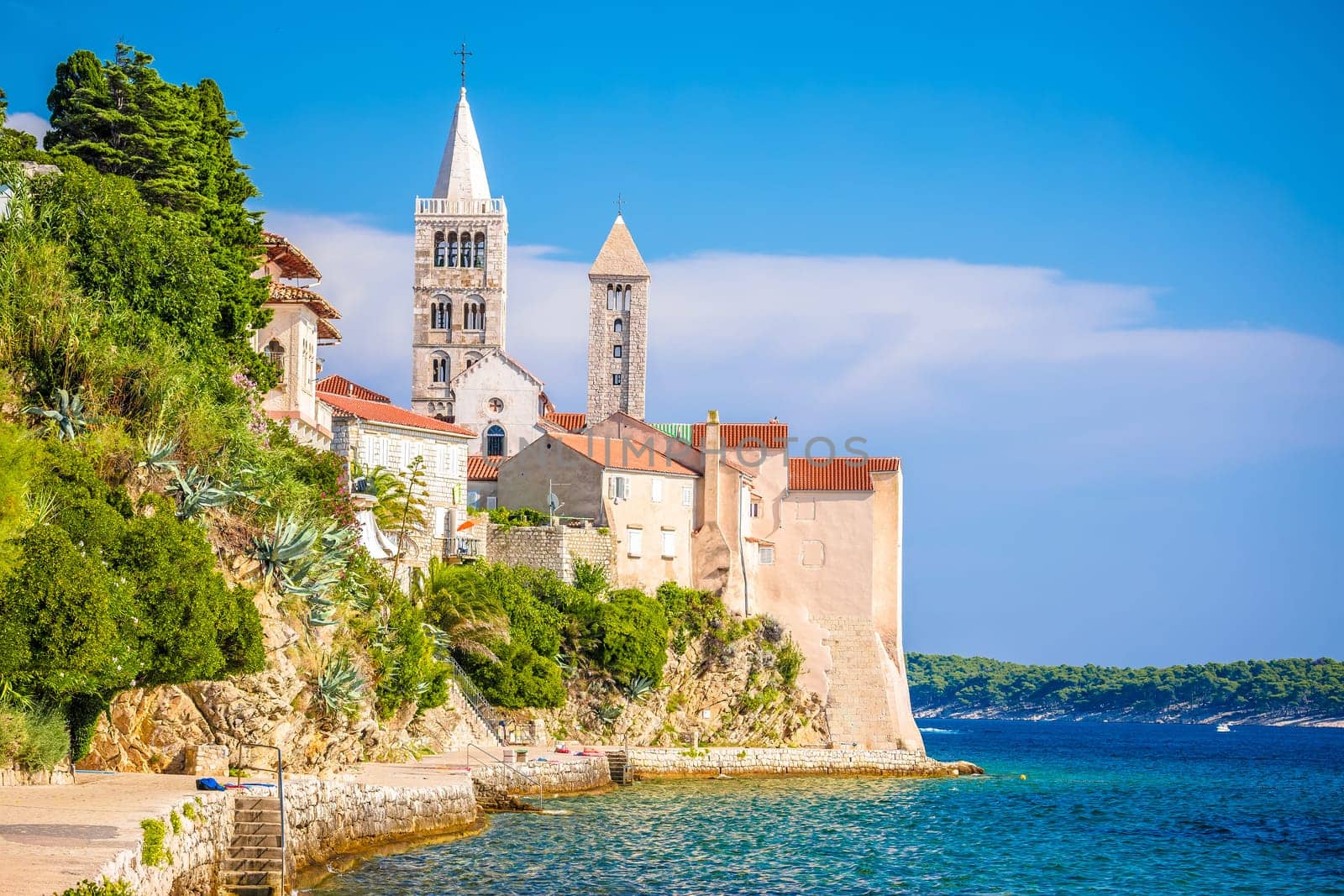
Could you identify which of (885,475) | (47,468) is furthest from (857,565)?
(47,468)

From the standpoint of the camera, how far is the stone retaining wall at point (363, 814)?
24.0 m

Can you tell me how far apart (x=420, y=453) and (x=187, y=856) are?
3119 cm

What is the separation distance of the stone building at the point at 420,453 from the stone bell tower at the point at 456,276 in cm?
2443

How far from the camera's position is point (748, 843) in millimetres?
32531

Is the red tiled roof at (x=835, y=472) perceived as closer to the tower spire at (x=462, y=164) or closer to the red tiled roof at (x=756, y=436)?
the red tiled roof at (x=756, y=436)

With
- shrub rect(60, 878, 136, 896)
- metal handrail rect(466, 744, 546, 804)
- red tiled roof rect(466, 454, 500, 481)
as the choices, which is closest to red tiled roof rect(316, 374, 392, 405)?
red tiled roof rect(466, 454, 500, 481)

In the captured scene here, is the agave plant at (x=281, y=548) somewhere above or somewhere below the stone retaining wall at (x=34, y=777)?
above

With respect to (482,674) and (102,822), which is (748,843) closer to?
(482,674)

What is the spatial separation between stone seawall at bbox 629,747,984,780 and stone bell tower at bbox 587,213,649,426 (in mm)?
25097

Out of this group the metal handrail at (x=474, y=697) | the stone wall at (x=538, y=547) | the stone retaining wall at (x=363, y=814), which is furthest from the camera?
the stone wall at (x=538, y=547)

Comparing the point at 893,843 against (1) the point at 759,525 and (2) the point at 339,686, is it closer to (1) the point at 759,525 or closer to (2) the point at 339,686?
(2) the point at 339,686

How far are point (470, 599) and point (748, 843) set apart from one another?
15004mm

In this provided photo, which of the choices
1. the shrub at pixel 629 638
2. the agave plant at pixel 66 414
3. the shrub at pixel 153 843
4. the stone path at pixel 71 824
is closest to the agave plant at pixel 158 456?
the agave plant at pixel 66 414

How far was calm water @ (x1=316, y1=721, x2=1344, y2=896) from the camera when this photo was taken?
26672 mm
